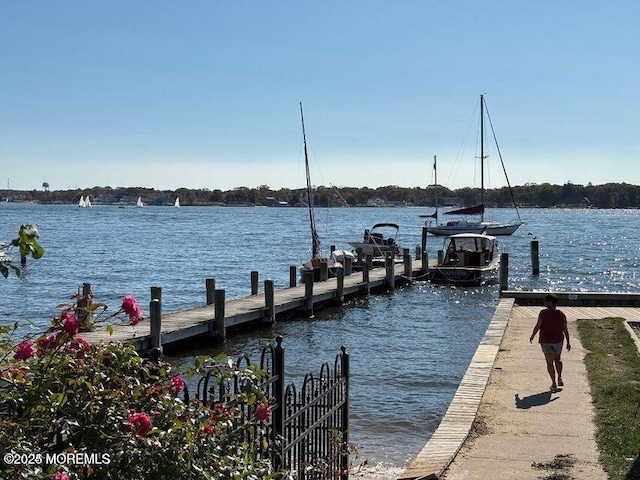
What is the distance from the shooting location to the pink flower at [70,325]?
4141mm

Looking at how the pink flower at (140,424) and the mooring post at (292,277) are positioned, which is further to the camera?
the mooring post at (292,277)

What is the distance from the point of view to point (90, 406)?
4117 millimetres

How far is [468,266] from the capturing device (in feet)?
141

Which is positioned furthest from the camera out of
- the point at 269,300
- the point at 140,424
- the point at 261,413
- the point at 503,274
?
the point at 503,274

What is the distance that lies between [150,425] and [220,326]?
19534mm

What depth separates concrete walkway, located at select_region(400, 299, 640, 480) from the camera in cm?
869

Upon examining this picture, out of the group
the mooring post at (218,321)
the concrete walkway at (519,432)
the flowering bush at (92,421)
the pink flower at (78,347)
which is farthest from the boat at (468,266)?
the pink flower at (78,347)

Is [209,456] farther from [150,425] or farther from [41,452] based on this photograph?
[41,452]

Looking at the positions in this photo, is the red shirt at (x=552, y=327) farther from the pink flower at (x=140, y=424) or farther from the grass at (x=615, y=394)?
the pink flower at (x=140, y=424)

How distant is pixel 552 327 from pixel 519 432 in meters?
3.18

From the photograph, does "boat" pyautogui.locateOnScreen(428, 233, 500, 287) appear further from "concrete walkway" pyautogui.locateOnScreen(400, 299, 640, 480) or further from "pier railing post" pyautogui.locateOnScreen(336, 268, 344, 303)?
"concrete walkway" pyautogui.locateOnScreen(400, 299, 640, 480)

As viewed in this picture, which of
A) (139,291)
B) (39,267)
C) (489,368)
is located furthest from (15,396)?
(39,267)

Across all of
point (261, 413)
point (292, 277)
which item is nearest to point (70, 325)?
point (261, 413)

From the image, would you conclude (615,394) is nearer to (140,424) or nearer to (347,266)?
(140,424)
